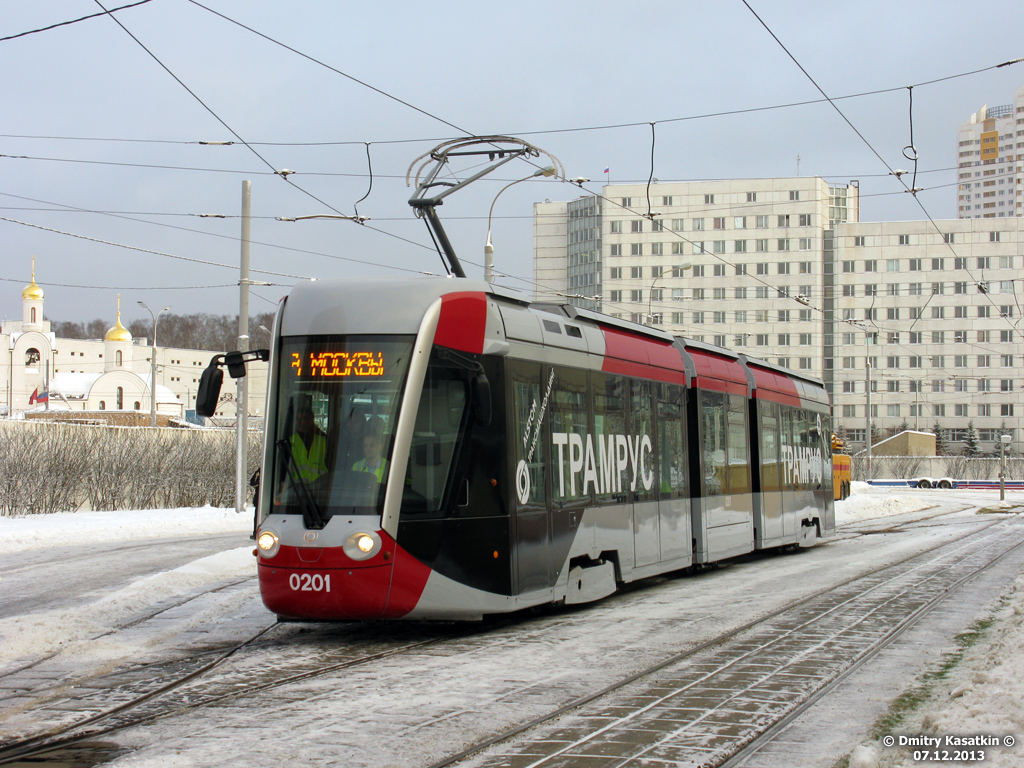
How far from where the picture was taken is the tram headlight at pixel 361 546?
8.40m

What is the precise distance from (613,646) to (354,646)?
2143 mm

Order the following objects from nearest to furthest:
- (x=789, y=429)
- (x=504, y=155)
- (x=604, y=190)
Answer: (x=504, y=155) → (x=789, y=429) → (x=604, y=190)

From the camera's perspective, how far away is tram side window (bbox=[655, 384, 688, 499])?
13078 mm

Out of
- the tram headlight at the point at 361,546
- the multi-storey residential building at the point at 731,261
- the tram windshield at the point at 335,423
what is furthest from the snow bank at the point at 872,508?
the multi-storey residential building at the point at 731,261

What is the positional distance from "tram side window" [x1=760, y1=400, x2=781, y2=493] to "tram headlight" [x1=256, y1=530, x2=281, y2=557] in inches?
396

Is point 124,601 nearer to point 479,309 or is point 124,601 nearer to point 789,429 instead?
point 479,309

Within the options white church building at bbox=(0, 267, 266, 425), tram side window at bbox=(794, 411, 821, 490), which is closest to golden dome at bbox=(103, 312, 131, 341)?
white church building at bbox=(0, 267, 266, 425)

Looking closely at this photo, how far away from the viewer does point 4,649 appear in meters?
8.67

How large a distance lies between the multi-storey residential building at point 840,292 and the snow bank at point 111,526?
230 feet

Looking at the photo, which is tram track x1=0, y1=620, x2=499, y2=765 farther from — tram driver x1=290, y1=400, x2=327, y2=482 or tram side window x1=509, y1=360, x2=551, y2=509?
tram driver x1=290, y1=400, x2=327, y2=482

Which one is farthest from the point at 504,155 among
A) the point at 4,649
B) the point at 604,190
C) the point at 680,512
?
the point at 604,190

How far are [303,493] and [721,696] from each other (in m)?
3.68

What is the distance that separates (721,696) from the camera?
6.88 m

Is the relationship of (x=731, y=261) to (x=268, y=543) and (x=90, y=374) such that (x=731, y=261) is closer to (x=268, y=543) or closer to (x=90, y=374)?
(x=90, y=374)
